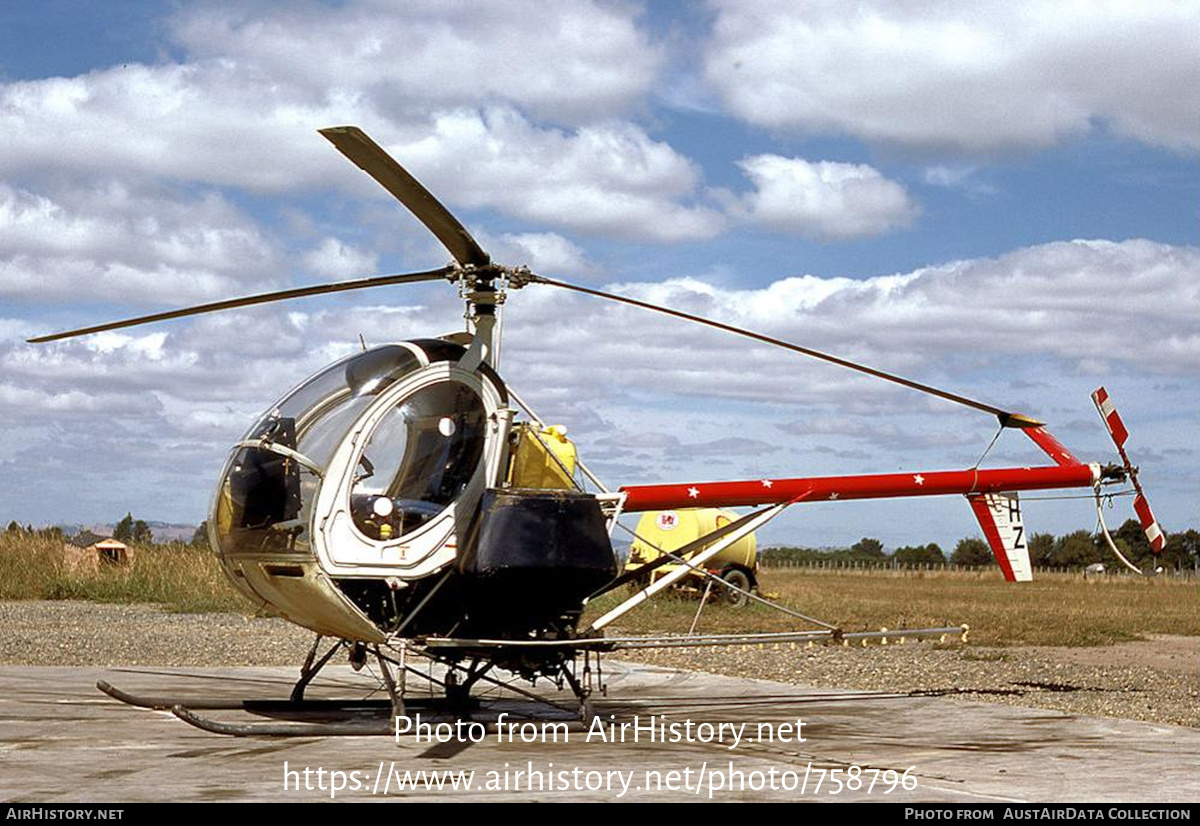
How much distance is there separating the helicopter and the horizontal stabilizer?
198 centimetres

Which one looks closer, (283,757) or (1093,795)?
(1093,795)

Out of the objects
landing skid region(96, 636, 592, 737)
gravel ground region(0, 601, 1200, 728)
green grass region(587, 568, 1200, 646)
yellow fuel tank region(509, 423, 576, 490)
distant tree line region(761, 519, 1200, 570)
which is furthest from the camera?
distant tree line region(761, 519, 1200, 570)

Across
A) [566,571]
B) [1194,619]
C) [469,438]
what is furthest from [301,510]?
[1194,619]

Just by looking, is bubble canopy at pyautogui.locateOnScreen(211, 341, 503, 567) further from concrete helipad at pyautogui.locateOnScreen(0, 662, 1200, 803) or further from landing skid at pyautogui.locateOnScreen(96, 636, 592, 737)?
concrete helipad at pyautogui.locateOnScreen(0, 662, 1200, 803)

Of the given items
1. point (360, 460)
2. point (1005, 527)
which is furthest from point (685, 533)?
point (360, 460)

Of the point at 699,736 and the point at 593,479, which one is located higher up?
the point at 593,479

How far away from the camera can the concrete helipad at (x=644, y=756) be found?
7398 mm

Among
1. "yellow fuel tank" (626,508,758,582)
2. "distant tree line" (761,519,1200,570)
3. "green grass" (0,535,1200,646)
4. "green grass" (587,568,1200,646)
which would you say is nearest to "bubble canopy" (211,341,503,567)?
"green grass" (587,568,1200,646)

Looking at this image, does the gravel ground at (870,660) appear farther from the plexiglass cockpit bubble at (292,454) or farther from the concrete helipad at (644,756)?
the plexiglass cockpit bubble at (292,454)

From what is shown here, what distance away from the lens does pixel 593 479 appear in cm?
1090

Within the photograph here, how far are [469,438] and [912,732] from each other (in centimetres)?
399

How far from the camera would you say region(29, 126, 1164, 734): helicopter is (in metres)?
9.62

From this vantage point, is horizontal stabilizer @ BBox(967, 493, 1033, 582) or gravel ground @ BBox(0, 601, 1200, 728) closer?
horizontal stabilizer @ BBox(967, 493, 1033, 582)

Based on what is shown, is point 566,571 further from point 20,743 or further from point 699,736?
point 20,743
